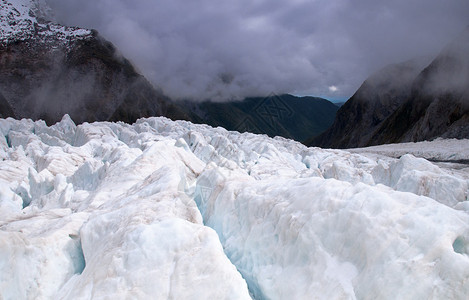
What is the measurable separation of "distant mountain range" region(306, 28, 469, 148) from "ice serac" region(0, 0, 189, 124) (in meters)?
101

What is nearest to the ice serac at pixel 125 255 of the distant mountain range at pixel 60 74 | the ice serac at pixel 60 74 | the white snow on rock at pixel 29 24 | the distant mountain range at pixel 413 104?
the distant mountain range at pixel 413 104

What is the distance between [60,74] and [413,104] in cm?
14319

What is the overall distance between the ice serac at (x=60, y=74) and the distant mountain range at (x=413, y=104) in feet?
332

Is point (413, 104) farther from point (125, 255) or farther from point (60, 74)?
point (60, 74)

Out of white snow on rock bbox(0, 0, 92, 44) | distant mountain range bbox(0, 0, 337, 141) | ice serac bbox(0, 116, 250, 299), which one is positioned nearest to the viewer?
ice serac bbox(0, 116, 250, 299)

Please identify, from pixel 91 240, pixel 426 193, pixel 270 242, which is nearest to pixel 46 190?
pixel 91 240

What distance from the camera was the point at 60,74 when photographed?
130 metres

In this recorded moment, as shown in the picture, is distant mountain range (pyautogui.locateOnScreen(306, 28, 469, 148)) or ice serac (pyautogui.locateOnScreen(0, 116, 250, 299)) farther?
distant mountain range (pyautogui.locateOnScreen(306, 28, 469, 148))

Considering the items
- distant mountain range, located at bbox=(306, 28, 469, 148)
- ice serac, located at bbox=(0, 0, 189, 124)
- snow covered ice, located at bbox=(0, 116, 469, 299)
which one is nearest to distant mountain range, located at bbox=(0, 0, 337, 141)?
ice serac, located at bbox=(0, 0, 189, 124)

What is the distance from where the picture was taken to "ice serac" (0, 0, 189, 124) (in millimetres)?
119188

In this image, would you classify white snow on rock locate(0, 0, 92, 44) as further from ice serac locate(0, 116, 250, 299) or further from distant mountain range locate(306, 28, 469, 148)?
ice serac locate(0, 116, 250, 299)

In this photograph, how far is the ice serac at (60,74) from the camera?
119 m

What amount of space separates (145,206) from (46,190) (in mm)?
16528

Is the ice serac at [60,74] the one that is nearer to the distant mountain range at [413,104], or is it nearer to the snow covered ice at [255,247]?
the distant mountain range at [413,104]
